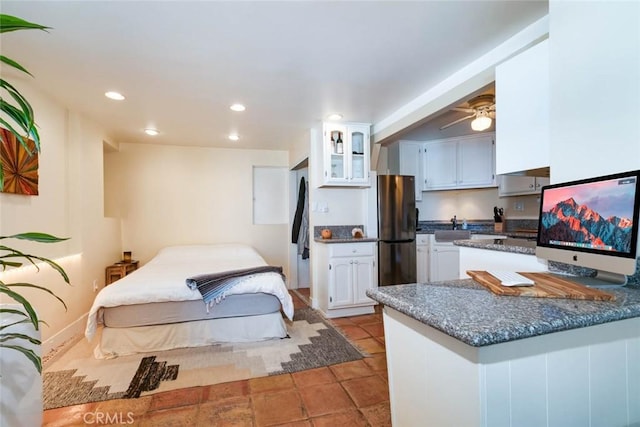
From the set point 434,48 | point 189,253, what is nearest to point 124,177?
point 189,253

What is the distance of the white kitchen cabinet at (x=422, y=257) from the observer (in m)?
4.25

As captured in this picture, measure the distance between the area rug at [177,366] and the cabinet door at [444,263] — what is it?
1989mm

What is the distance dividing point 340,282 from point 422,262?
1.47 m

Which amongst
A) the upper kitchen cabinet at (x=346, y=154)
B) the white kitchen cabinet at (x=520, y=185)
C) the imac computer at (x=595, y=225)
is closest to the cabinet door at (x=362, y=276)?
the upper kitchen cabinet at (x=346, y=154)

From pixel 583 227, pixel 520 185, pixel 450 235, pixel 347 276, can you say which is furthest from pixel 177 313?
pixel 520 185

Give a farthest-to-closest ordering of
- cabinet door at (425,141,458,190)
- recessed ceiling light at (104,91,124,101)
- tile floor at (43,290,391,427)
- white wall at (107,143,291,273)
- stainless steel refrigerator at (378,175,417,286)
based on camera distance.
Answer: cabinet door at (425,141,458,190) → white wall at (107,143,291,273) → stainless steel refrigerator at (378,175,417,286) → recessed ceiling light at (104,91,124,101) → tile floor at (43,290,391,427)

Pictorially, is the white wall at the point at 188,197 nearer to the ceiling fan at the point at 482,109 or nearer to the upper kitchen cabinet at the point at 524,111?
the ceiling fan at the point at 482,109

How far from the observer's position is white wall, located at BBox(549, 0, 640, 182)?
1.06 metres

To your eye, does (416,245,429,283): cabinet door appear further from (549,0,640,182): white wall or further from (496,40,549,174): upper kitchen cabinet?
(549,0,640,182): white wall

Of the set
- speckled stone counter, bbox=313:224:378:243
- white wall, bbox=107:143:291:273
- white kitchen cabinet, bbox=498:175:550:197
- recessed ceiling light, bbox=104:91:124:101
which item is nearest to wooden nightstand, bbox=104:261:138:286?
white wall, bbox=107:143:291:273

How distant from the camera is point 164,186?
4.43 metres

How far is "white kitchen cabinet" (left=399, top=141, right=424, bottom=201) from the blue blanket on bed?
298 cm

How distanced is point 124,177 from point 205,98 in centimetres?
237

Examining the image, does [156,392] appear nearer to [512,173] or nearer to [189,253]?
[189,253]
